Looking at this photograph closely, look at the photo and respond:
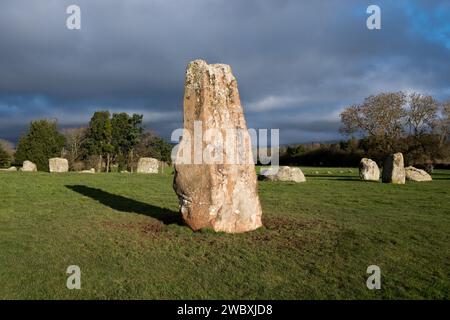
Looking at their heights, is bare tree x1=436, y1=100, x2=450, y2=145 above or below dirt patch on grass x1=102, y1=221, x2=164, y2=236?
above

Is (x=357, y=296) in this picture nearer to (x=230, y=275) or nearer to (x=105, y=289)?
(x=230, y=275)

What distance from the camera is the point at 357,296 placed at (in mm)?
5871

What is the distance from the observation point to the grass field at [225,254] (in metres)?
6.14

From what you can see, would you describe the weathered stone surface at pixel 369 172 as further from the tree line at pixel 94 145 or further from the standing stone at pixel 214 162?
the tree line at pixel 94 145

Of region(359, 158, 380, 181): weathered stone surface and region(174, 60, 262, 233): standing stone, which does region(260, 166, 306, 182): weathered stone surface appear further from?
region(174, 60, 262, 233): standing stone

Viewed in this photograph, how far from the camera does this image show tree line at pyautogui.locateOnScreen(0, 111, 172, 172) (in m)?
45.8

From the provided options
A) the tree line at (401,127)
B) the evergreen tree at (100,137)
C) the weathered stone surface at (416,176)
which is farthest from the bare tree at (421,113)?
the evergreen tree at (100,137)

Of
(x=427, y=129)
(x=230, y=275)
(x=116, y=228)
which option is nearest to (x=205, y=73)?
(x=116, y=228)

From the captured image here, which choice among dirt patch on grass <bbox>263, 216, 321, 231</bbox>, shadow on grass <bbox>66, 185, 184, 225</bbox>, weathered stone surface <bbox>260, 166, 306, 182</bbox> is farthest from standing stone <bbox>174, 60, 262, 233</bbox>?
weathered stone surface <bbox>260, 166, 306, 182</bbox>

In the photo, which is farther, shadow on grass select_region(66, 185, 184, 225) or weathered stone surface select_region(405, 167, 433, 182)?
weathered stone surface select_region(405, 167, 433, 182)

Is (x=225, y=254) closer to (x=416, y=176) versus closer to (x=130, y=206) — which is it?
(x=130, y=206)

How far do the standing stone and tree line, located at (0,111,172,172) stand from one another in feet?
129

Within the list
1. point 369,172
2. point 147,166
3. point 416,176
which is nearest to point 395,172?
point 369,172

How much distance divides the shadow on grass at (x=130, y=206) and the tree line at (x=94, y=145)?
1150 inches
